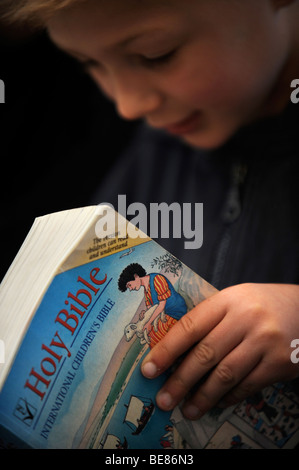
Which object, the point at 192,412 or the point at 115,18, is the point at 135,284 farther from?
the point at 115,18

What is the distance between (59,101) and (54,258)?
0.55m

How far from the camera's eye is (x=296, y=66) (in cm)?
75

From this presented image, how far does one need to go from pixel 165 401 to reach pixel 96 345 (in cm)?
12

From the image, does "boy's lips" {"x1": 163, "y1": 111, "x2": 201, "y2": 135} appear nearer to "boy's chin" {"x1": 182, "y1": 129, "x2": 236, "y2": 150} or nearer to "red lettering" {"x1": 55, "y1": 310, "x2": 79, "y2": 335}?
"boy's chin" {"x1": 182, "y1": 129, "x2": 236, "y2": 150}

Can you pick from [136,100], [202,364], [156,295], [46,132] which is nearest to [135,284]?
[156,295]

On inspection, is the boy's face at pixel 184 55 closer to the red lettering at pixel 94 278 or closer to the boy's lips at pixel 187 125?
the boy's lips at pixel 187 125

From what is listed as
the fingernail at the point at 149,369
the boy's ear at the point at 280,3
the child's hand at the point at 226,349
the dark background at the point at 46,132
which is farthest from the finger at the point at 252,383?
the boy's ear at the point at 280,3

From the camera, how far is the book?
0.44 metres

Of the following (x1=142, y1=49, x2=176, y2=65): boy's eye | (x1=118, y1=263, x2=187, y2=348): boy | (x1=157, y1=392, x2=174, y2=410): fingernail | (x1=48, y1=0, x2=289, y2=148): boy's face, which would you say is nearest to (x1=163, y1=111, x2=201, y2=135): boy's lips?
(x1=48, y1=0, x2=289, y2=148): boy's face

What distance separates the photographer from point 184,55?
67cm

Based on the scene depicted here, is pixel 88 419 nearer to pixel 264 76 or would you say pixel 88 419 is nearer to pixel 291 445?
pixel 291 445

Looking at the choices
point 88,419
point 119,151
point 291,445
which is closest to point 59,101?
point 119,151

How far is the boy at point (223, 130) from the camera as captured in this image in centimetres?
52

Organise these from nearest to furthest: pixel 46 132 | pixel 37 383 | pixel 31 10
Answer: pixel 37 383, pixel 31 10, pixel 46 132
